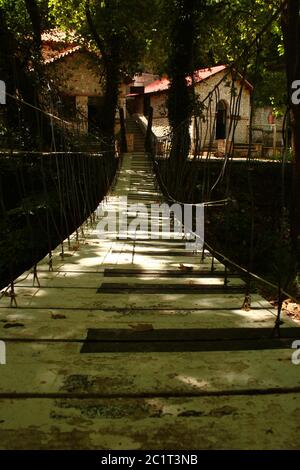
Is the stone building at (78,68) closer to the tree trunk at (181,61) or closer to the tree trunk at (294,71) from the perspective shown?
the tree trunk at (181,61)

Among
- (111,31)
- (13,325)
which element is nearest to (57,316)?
(13,325)

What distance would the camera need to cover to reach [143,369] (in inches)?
58.8

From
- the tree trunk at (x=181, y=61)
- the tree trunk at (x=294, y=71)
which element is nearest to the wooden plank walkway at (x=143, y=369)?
the tree trunk at (x=294, y=71)

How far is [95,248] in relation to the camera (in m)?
4.04

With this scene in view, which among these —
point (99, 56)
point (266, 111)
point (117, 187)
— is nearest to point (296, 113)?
point (117, 187)

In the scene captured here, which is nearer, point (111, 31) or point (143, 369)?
point (143, 369)

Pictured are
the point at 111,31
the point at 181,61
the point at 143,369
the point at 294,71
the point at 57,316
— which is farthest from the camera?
the point at 111,31

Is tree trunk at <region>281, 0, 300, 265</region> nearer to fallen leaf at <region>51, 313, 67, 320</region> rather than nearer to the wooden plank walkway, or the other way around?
the wooden plank walkway

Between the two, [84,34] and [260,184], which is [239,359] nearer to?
[260,184]

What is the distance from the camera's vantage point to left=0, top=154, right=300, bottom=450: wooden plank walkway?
1.13 meters

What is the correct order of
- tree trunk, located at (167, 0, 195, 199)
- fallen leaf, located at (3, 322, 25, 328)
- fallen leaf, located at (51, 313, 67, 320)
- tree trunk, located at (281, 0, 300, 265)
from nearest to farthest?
fallen leaf, located at (3, 322, 25, 328)
fallen leaf, located at (51, 313, 67, 320)
tree trunk, located at (281, 0, 300, 265)
tree trunk, located at (167, 0, 195, 199)

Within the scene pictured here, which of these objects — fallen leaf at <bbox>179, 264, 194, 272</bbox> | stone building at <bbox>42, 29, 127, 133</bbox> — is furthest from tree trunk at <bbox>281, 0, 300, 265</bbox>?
stone building at <bbox>42, 29, 127, 133</bbox>

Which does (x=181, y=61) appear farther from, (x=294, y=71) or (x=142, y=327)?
(x=142, y=327)

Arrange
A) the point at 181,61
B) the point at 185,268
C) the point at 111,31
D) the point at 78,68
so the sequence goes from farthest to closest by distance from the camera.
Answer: the point at 78,68, the point at 111,31, the point at 181,61, the point at 185,268
